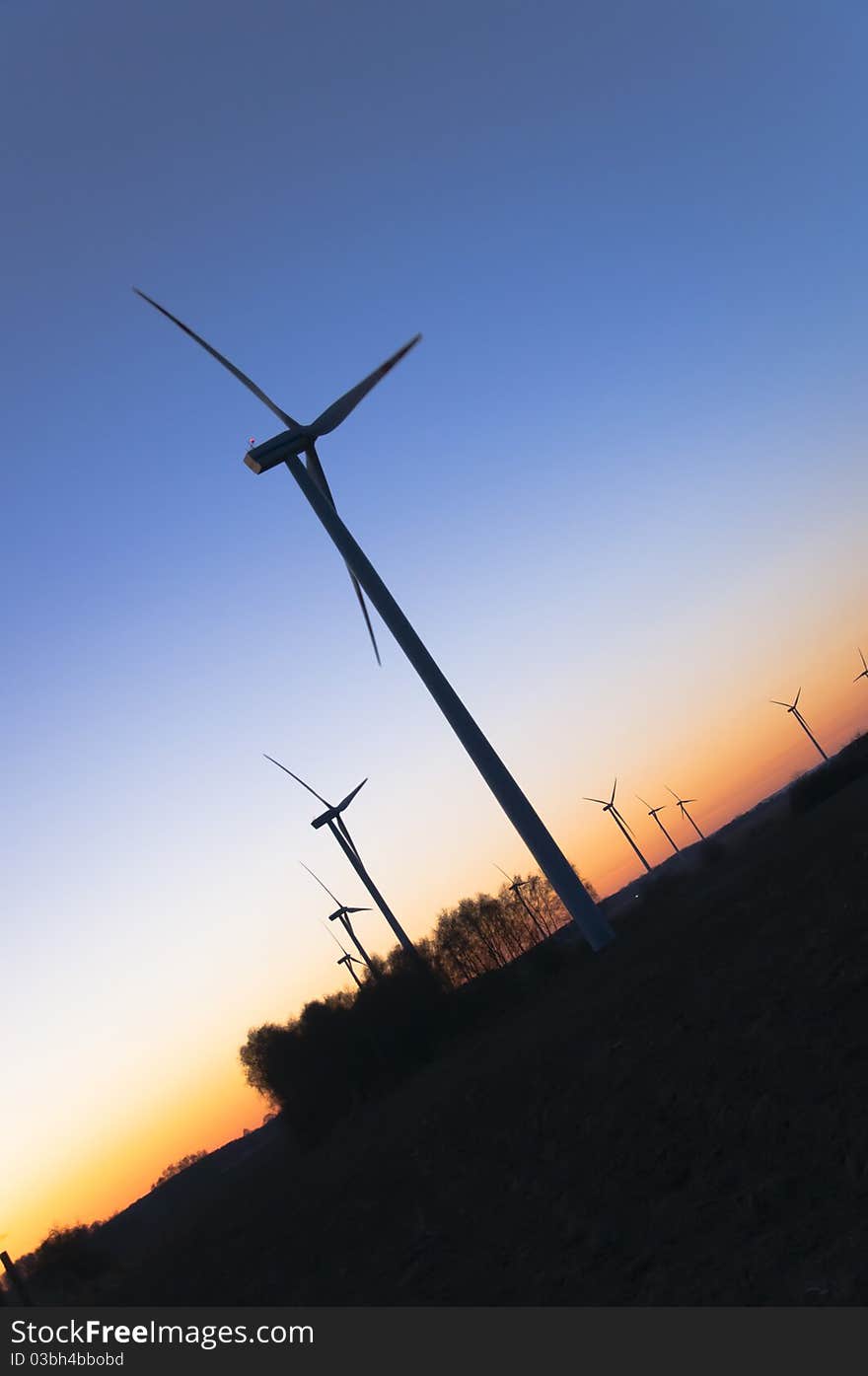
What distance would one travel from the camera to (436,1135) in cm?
2542

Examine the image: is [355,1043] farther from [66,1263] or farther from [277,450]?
[277,450]

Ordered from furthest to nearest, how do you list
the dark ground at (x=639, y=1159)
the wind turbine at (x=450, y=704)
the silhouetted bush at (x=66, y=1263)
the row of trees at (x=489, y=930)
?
1. the row of trees at (x=489, y=930)
2. the silhouetted bush at (x=66, y=1263)
3. the wind turbine at (x=450, y=704)
4. the dark ground at (x=639, y=1159)

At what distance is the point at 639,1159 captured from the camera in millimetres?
16250

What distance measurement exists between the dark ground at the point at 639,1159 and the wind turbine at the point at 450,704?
259 cm

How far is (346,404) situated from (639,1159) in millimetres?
31246

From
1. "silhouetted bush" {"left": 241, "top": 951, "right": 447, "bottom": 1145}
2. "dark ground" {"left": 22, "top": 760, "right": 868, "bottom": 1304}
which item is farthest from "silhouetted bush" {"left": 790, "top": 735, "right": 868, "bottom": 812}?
"dark ground" {"left": 22, "top": 760, "right": 868, "bottom": 1304}

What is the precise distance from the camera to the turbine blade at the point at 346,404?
3912 cm

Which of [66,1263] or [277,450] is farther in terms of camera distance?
[66,1263]

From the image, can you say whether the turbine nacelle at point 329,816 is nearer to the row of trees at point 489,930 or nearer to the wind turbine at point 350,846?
the wind turbine at point 350,846

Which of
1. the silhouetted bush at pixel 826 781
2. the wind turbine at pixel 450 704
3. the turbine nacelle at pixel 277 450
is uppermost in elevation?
the turbine nacelle at pixel 277 450

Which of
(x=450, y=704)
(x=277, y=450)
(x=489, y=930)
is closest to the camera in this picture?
(x=450, y=704)

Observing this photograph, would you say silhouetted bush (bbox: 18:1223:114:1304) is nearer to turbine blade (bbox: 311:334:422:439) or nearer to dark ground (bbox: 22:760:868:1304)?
dark ground (bbox: 22:760:868:1304)

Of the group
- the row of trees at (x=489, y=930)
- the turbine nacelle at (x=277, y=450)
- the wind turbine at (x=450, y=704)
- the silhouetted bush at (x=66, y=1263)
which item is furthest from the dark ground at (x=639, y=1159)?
the row of trees at (x=489, y=930)

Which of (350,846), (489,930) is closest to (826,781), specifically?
(350,846)
